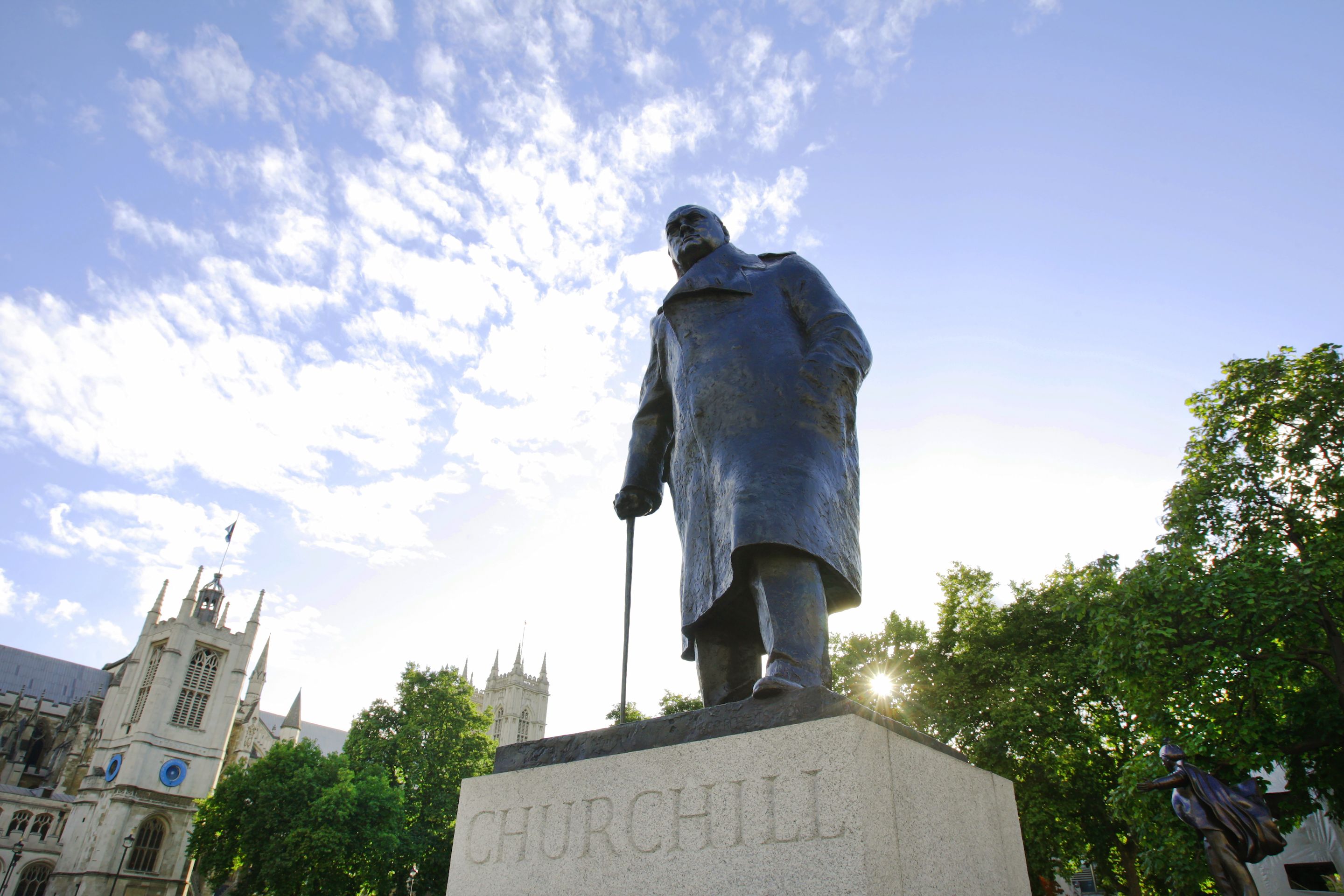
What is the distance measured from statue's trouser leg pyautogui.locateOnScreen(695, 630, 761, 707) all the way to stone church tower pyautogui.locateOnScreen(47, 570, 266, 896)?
58.1 metres

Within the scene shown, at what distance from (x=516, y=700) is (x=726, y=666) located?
8622 cm

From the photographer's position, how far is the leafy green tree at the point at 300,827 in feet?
91.7

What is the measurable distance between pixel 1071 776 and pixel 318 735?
80.8m

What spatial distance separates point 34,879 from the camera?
46938mm

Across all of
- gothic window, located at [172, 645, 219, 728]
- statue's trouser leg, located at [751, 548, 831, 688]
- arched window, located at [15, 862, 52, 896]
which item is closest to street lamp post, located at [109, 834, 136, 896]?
arched window, located at [15, 862, 52, 896]

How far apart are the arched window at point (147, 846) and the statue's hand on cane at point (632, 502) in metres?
58.4

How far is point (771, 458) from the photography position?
3102 millimetres

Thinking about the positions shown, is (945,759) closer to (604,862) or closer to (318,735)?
(604,862)

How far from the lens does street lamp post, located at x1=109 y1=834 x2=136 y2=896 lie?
4475 cm

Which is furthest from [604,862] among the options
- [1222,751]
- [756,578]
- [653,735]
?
[1222,751]

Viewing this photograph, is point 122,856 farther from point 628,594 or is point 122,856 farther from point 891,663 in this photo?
point 628,594

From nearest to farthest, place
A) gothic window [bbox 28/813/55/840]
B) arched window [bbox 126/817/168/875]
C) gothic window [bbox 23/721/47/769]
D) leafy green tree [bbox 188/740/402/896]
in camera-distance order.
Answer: leafy green tree [bbox 188/740/402/896]
arched window [bbox 126/817/168/875]
gothic window [bbox 28/813/55/840]
gothic window [bbox 23/721/47/769]

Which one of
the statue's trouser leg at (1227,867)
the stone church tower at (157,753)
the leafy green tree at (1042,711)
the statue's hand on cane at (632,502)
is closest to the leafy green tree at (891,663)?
the leafy green tree at (1042,711)

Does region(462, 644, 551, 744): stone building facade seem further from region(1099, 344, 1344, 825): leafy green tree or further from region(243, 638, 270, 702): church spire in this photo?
region(1099, 344, 1344, 825): leafy green tree
